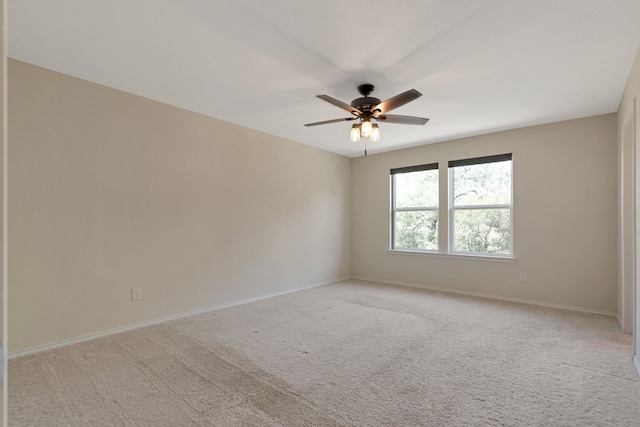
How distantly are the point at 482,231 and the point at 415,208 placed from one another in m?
1.12

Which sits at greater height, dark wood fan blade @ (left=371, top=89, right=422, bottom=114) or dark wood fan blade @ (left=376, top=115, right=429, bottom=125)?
dark wood fan blade @ (left=371, top=89, right=422, bottom=114)

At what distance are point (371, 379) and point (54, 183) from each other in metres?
3.09

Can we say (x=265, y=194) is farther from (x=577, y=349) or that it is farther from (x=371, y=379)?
(x=577, y=349)

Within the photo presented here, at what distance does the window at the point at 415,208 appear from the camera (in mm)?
5277

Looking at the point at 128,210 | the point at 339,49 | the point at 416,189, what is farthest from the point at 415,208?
the point at 128,210

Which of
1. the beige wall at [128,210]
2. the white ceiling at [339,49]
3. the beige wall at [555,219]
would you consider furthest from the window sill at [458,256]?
the white ceiling at [339,49]

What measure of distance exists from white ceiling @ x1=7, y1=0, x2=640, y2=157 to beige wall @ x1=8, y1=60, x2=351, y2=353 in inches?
12.9

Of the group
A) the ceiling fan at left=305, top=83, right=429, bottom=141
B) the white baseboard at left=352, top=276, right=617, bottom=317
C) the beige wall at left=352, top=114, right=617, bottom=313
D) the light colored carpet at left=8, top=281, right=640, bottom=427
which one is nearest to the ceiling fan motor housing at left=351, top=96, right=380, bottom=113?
the ceiling fan at left=305, top=83, right=429, bottom=141

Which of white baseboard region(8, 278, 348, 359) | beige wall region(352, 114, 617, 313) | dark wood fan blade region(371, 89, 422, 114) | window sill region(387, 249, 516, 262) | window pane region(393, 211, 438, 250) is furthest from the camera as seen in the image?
window pane region(393, 211, 438, 250)

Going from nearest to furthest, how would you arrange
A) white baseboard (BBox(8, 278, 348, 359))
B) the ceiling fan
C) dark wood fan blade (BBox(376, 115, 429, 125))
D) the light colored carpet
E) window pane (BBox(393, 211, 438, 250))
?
Answer: the light colored carpet
white baseboard (BBox(8, 278, 348, 359))
the ceiling fan
dark wood fan blade (BBox(376, 115, 429, 125))
window pane (BBox(393, 211, 438, 250))

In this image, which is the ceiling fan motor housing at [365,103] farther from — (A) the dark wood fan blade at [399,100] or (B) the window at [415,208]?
(B) the window at [415,208]

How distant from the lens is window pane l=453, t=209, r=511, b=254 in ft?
15.0

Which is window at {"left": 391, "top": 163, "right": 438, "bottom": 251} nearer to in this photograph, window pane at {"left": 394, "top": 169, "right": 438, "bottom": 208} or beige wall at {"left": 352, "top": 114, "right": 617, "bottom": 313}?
window pane at {"left": 394, "top": 169, "right": 438, "bottom": 208}

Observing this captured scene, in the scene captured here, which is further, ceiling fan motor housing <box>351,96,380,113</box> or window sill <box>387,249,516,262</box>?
window sill <box>387,249,516,262</box>
